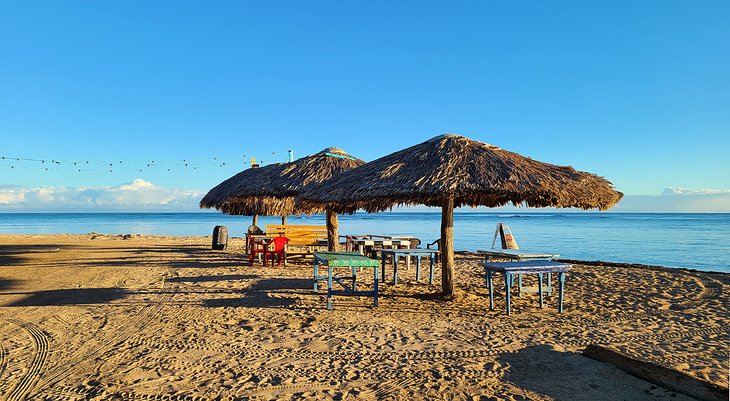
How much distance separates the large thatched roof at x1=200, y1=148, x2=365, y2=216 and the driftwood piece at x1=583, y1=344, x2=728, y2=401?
6.93 metres

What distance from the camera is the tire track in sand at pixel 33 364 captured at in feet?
10.3

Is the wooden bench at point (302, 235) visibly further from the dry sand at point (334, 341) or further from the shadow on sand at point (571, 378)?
the shadow on sand at point (571, 378)

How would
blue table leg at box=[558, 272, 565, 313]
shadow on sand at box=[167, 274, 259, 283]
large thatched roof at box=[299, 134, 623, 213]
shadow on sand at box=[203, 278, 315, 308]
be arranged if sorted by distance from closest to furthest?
large thatched roof at box=[299, 134, 623, 213] → blue table leg at box=[558, 272, 565, 313] → shadow on sand at box=[203, 278, 315, 308] → shadow on sand at box=[167, 274, 259, 283]

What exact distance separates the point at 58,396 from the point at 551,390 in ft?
11.8

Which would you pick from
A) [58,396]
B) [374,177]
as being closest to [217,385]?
[58,396]

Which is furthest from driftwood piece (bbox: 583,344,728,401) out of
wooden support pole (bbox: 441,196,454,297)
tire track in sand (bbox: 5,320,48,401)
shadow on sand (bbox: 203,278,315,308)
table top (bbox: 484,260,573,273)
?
tire track in sand (bbox: 5,320,48,401)

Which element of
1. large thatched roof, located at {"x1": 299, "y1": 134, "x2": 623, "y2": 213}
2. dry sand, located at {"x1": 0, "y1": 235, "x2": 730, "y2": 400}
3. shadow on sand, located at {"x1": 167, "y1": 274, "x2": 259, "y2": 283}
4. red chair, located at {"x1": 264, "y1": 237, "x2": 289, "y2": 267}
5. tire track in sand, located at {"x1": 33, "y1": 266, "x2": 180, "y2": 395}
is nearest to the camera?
dry sand, located at {"x1": 0, "y1": 235, "x2": 730, "y2": 400}

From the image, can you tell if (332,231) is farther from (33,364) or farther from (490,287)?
(33,364)

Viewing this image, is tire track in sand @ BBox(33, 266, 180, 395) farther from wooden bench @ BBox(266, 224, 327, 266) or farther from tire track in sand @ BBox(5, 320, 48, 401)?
wooden bench @ BBox(266, 224, 327, 266)

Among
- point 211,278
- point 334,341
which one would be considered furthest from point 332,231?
point 334,341

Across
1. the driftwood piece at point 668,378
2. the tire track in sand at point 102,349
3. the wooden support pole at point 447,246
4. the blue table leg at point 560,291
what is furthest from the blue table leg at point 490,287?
the tire track in sand at point 102,349

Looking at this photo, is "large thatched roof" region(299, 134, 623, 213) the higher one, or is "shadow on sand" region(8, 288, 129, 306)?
"large thatched roof" region(299, 134, 623, 213)

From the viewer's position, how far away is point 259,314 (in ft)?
18.1

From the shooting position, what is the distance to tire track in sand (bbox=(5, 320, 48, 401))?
3127 millimetres
